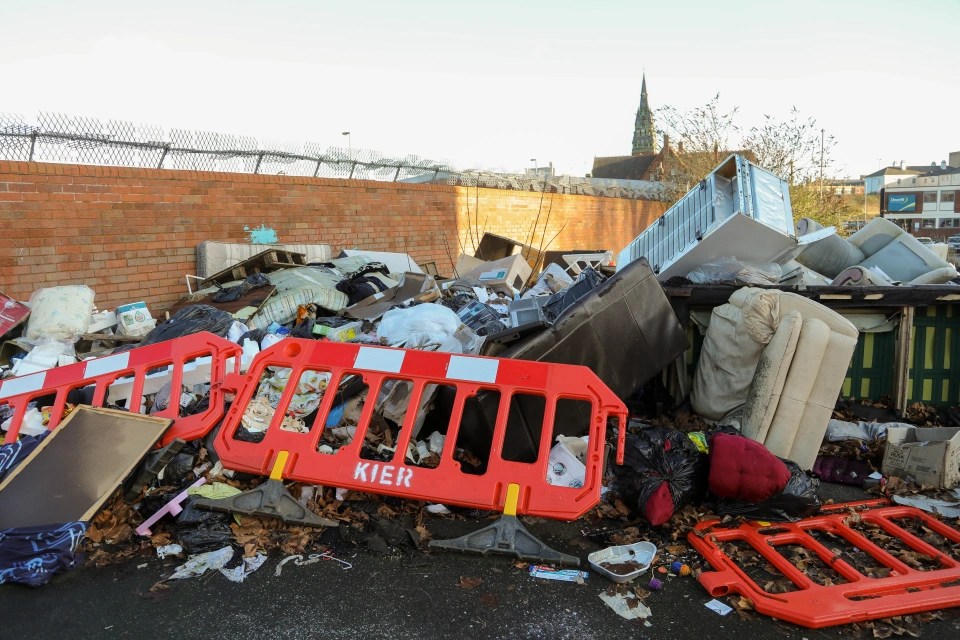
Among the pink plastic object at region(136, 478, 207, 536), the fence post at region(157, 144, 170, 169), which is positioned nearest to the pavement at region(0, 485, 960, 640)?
the pink plastic object at region(136, 478, 207, 536)

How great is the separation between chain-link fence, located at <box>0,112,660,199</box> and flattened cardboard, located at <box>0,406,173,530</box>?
425 centimetres

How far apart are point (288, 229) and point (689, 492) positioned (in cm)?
720

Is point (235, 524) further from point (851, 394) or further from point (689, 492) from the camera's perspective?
point (851, 394)

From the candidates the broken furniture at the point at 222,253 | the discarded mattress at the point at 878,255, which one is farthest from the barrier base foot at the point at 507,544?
the broken furniture at the point at 222,253

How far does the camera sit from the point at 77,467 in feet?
11.6

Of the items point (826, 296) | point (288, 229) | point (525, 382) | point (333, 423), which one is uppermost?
point (288, 229)

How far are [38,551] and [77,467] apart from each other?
0.52 meters

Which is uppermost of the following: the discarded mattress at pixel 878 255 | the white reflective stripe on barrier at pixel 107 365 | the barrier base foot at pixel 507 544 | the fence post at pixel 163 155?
the fence post at pixel 163 155

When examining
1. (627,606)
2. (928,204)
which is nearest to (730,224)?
(627,606)

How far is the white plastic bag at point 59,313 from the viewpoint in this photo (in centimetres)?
588

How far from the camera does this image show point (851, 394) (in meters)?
5.49

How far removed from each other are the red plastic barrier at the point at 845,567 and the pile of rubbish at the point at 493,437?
0.08 ft

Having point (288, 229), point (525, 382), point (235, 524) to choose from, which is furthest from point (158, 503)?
point (288, 229)

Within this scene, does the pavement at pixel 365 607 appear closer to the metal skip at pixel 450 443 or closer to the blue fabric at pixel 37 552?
the blue fabric at pixel 37 552
